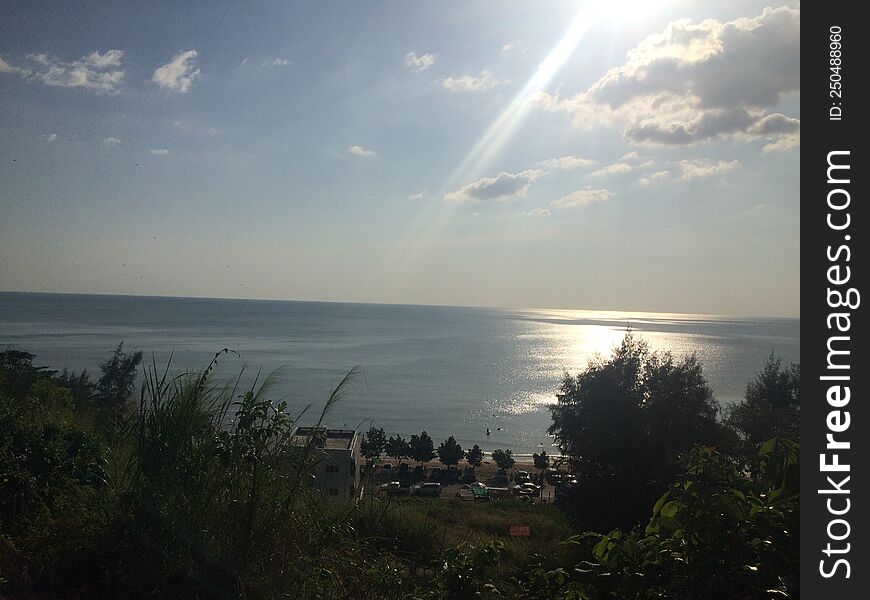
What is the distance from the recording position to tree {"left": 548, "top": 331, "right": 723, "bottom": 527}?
→ 14.0m

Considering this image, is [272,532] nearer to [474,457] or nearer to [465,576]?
[465,576]

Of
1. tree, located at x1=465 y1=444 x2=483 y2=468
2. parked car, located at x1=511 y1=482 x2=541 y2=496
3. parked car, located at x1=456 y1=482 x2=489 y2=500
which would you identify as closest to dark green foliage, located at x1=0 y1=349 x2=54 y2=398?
parked car, located at x1=456 y1=482 x2=489 y2=500

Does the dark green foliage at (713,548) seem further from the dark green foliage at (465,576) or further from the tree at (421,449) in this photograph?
the tree at (421,449)

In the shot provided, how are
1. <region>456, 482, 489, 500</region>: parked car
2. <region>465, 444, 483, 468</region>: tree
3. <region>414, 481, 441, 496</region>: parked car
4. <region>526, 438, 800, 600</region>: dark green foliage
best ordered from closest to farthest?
<region>526, 438, 800, 600</region>: dark green foliage < <region>456, 482, 489, 500</region>: parked car < <region>414, 481, 441, 496</region>: parked car < <region>465, 444, 483, 468</region>: tree

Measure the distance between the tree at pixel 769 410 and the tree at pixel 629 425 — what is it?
192cm

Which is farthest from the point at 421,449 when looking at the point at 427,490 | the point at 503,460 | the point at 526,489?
the point at 526,489

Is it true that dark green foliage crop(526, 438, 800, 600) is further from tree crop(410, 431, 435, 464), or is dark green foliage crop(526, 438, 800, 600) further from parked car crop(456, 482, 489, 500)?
tree crop(410, 431, 435, 464)

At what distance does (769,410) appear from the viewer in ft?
69.0

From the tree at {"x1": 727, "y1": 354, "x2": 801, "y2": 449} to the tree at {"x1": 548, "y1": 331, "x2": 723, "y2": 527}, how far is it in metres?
1.92

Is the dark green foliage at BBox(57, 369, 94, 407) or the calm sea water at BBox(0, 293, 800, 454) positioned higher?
the dark green foliage at BBox(57, 369, 94, 407)

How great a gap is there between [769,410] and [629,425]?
866cm

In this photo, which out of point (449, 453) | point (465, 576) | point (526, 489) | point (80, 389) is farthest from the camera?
point (449, 453)
